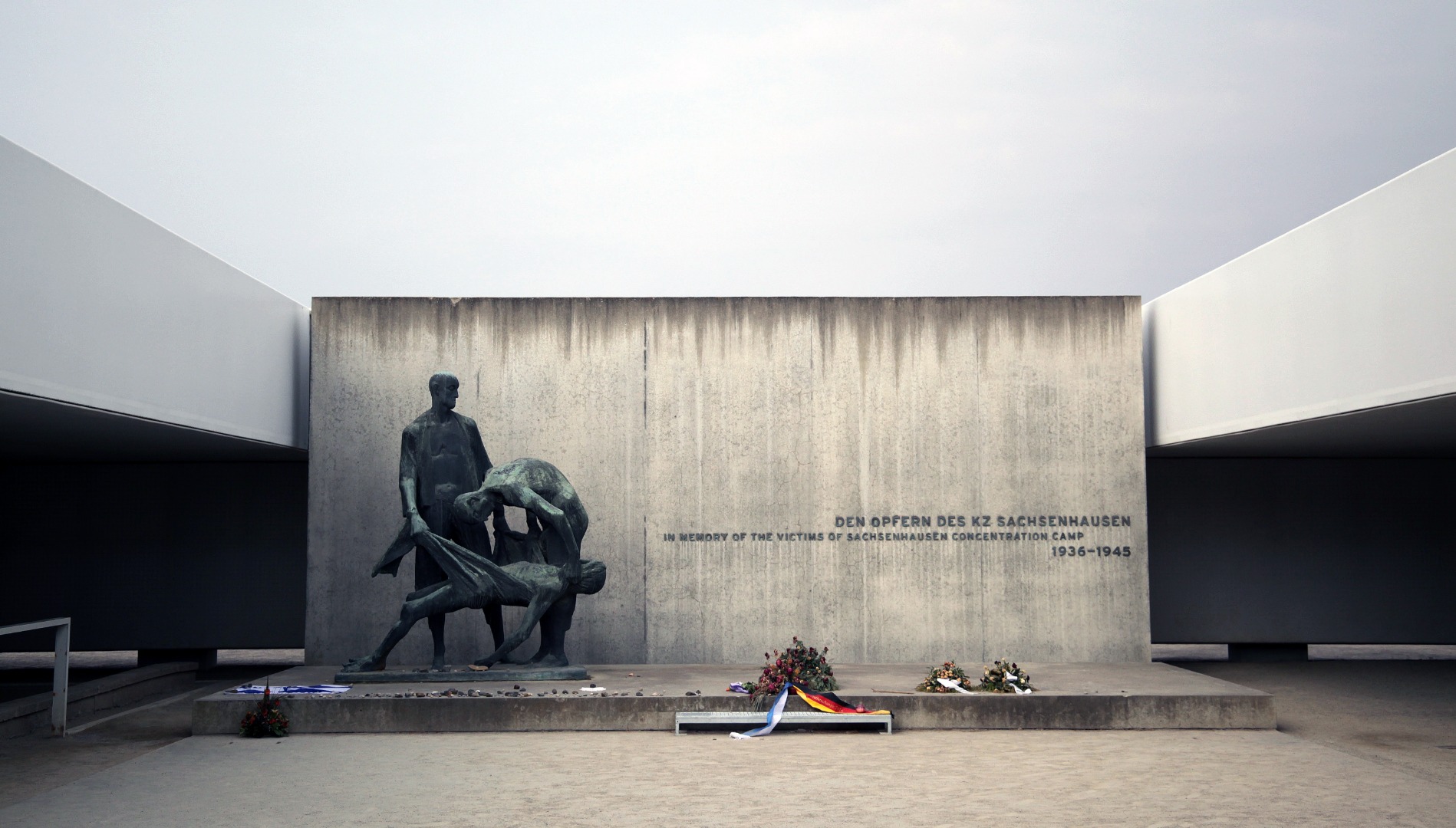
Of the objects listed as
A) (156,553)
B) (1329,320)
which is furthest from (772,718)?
(156,553)

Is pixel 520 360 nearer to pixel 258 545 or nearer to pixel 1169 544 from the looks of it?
pixel 258 545

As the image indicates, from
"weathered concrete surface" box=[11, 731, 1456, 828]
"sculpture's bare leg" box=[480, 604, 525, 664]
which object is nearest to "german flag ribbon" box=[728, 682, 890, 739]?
"weathered concrete surface" box=[11, 731, 1456, 828]

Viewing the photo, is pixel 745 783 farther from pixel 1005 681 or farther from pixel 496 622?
pixel 496 622

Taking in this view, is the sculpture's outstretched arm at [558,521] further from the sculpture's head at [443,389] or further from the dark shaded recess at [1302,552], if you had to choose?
the dark shaded recess at [1302,552]

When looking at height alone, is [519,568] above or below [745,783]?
above

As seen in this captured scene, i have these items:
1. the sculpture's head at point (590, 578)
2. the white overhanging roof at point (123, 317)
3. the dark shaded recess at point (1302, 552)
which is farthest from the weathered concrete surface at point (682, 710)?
the dark shaded recess at point (1302, 552)

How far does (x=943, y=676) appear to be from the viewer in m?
8.99

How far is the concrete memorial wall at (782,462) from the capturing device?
11250 millimetres

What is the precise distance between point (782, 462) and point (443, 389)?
3513mm

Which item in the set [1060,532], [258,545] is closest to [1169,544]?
[1060,532]

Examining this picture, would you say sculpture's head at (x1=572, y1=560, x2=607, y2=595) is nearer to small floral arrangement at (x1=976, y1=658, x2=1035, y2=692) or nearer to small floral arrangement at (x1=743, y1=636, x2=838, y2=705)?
small floral arrangement at (x1=743, y1=636, x2=838, y2=705)

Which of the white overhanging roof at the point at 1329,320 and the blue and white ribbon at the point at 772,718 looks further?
the blue and white ribbon at the point at 772,718

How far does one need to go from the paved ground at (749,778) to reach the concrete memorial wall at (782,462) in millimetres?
2757

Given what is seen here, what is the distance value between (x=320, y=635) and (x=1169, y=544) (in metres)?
9.28
